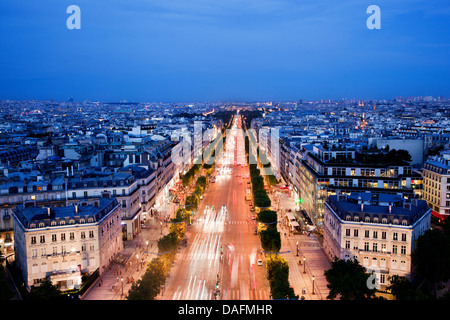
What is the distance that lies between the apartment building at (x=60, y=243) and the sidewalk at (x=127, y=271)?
0.93m

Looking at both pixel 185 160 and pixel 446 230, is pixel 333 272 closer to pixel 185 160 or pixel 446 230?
pixel 446 230

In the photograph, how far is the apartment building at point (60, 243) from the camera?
26.0m

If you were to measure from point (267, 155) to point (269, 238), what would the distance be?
60.9m

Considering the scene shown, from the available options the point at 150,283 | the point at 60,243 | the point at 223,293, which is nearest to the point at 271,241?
the point at 223,293

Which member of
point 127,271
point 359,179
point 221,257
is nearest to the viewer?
point 127,271

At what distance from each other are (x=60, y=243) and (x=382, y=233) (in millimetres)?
20844

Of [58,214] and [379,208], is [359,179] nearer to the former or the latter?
[379,208]

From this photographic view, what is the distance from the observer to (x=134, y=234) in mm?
38250

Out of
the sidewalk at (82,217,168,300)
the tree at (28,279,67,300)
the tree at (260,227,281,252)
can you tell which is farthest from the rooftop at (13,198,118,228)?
the tree at (260,227,281,252)

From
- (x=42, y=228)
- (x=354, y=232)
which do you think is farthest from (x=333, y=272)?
(x=42, y=228)

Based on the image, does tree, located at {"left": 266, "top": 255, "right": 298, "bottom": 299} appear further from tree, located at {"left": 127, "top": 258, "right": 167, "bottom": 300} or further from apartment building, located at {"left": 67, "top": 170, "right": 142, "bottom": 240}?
apartment building, located at {"left": 67, "top": 170, "right": 142, "bottom": 240}

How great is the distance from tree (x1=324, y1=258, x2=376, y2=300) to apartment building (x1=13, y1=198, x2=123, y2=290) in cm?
1546

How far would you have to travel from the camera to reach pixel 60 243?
26812 mm
